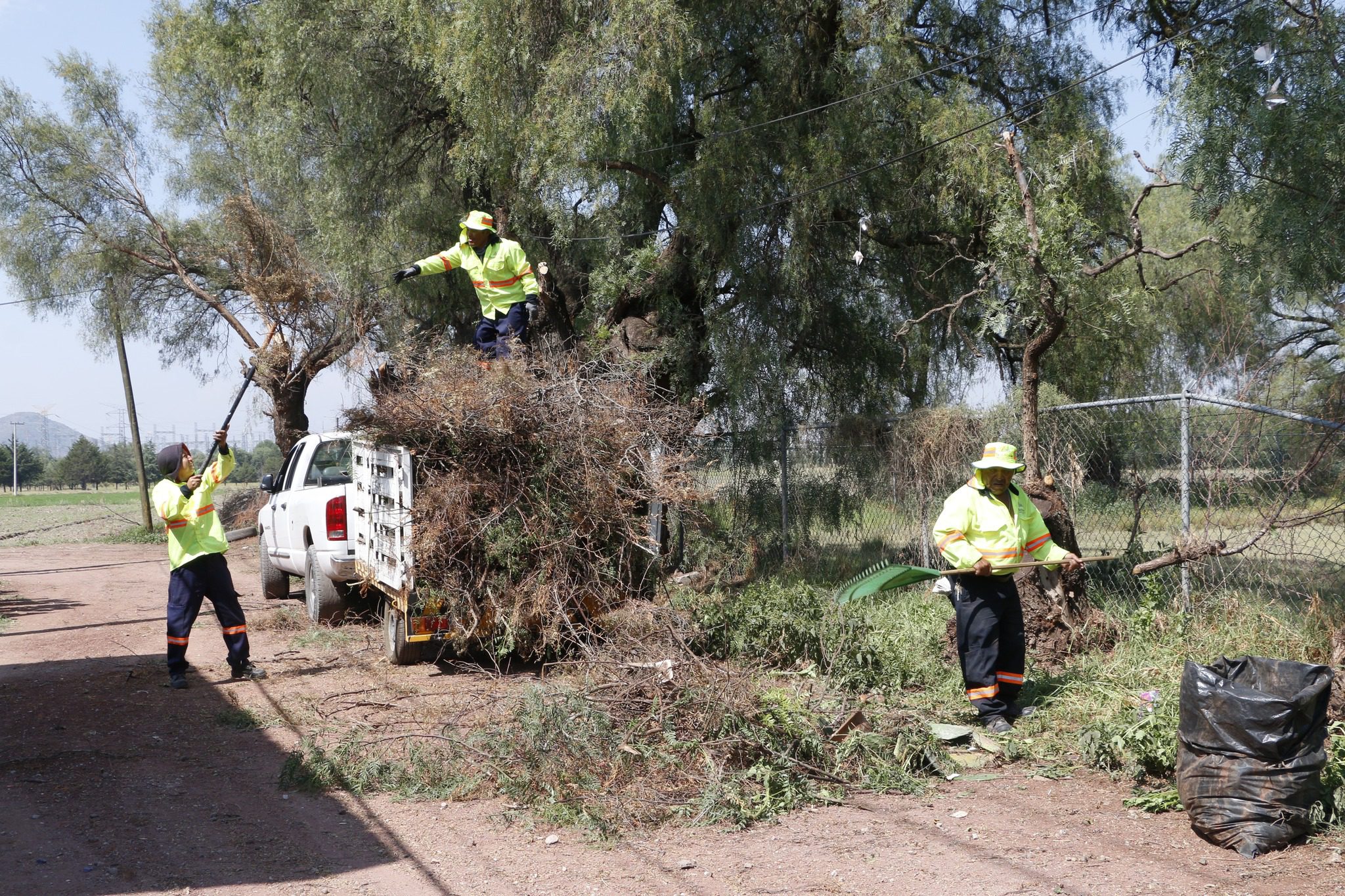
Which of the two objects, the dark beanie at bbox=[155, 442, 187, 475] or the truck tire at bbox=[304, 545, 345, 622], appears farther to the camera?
the truck tire at bbox=[304, 545, 345, 622]

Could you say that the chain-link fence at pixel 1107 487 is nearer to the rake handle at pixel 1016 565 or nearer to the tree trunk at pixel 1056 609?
the tree trunk at pixel 1056 609

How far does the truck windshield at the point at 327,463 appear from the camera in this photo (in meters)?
10.7

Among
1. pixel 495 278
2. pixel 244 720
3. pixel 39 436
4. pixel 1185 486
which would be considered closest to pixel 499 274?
pixel 495 278

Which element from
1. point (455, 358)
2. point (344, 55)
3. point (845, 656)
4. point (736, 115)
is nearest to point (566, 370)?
point (455, 358)

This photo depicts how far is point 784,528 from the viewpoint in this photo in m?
12.0

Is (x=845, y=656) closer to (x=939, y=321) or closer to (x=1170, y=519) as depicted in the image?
(x=1170, y=519)

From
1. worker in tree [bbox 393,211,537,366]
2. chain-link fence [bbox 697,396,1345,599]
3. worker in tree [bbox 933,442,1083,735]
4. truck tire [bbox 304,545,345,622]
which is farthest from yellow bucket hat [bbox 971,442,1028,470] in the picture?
Answer: truck tire [bbox 304,545,345,622]

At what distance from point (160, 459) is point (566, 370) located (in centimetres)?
314

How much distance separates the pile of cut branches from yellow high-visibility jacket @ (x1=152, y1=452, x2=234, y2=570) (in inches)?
63.6

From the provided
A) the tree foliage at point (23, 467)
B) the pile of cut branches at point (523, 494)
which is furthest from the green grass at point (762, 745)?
the tree foliage at point (23, 467)

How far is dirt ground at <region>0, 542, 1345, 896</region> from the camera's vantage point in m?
4.45

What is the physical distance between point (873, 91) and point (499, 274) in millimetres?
4821

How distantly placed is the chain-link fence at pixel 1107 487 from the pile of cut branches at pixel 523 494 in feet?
3.99

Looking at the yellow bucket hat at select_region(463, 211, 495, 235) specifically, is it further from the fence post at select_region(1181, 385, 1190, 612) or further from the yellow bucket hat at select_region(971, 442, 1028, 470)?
the fence post at select_region(1181, 385, 1190, 612)
